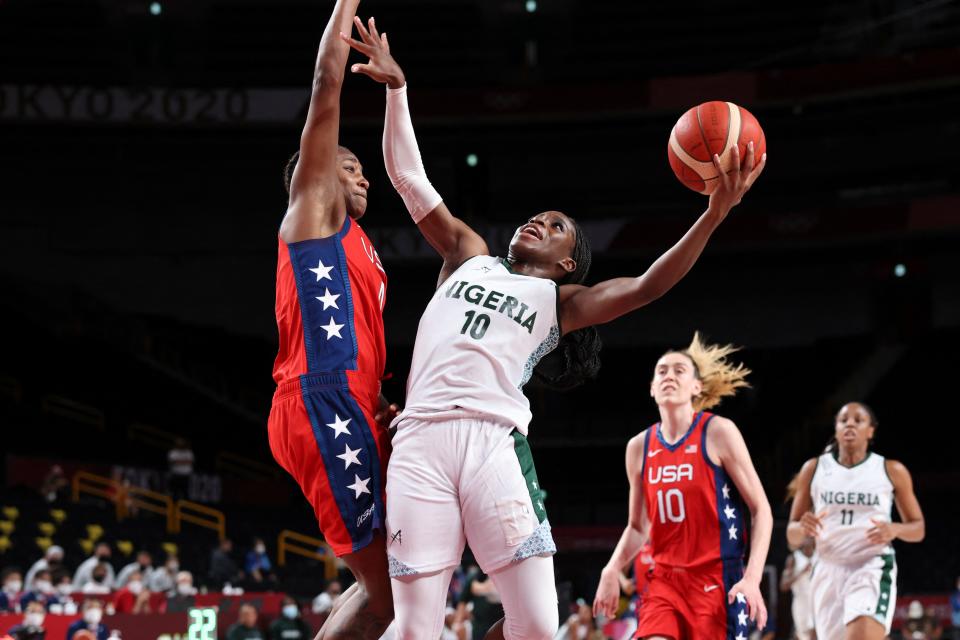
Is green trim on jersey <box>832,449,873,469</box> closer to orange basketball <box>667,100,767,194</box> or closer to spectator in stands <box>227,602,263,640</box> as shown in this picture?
orange basketball <box>667,100,767,194</box>

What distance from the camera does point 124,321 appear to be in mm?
26531

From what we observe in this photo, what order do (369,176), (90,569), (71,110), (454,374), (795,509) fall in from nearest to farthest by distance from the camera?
(454,374) < (795,509) < (90,569) < (71,110) < (369,176)

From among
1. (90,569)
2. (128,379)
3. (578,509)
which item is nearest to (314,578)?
(90,569)

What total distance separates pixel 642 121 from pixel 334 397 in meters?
22.8

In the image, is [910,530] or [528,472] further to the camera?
[910,530]

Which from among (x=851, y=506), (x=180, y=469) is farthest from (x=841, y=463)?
(x=180, y=469)

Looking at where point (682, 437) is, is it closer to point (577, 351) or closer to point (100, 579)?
point (577, 351)

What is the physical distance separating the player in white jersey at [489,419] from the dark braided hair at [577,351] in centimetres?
10

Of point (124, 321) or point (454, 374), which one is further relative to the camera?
point (124, 321)

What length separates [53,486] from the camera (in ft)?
63.7

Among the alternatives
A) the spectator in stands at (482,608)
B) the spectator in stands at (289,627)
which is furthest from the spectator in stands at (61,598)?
the spectator in stands at (482,608)

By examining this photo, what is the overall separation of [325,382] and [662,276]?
1278mm

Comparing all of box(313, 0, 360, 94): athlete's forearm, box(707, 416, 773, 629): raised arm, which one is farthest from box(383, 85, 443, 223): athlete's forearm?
box(707, 416, 773, 629): raised arm

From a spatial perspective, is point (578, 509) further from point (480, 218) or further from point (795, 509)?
point (795, 509)
